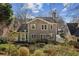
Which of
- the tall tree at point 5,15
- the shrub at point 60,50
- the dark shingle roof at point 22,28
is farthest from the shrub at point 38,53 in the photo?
the tall tree at point 5,15

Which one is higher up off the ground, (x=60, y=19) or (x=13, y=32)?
(x=60, y=19)

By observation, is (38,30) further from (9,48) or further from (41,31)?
(9,48)

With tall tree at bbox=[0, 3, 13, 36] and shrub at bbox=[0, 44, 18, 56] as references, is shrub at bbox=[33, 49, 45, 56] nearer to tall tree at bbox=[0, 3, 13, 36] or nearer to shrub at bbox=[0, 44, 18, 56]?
shrub at bbox=[0, 44, 18, 56]

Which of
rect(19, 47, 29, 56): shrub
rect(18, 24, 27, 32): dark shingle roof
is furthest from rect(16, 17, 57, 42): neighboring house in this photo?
rect(19, 47, 29, 56): shrub

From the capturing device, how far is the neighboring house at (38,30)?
6.21 ft

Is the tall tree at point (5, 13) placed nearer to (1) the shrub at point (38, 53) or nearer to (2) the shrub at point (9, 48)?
(2) the shrub at point (9, 48)

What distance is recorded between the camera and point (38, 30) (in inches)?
74.6

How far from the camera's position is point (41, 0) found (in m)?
1.92

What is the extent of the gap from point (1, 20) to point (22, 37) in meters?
0.32

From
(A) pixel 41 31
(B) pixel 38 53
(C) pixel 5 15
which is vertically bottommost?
(B) pixel 38 53

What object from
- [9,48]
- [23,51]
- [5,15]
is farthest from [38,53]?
[5,15]

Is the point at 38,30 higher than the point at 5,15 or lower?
lower

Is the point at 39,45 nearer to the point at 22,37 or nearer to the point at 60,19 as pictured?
the point at 22,37

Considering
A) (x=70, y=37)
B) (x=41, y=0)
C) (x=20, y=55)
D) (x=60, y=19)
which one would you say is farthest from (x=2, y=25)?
(x=70, y=37)
